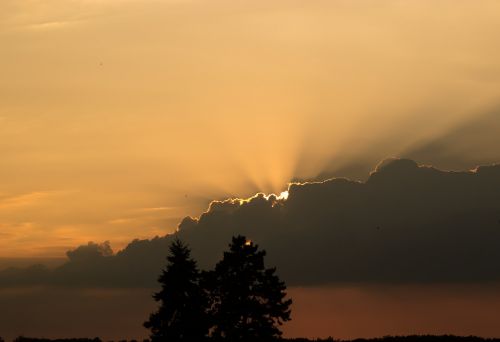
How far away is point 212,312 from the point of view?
307ft

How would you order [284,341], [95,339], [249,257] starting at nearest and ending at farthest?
[249,257] → [284,341] → [95,339]

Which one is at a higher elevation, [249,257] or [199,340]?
[249,257]

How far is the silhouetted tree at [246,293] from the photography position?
9212 centimetres

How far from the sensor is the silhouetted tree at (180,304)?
92750 mm

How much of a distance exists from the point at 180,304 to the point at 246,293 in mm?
5297

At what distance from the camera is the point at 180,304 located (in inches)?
3661

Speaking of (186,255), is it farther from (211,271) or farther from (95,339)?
(95,339)

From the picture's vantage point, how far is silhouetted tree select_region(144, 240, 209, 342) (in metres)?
92.8

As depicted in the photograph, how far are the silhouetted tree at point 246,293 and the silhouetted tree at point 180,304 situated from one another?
1.34 meters

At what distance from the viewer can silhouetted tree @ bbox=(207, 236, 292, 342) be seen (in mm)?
92125

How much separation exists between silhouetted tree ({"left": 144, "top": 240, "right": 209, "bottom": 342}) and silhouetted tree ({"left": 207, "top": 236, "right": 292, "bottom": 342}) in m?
1.34

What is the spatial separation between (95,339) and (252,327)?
80.4 feet

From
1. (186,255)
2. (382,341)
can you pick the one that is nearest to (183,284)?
(186,255)

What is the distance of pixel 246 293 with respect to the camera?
92438 mm
